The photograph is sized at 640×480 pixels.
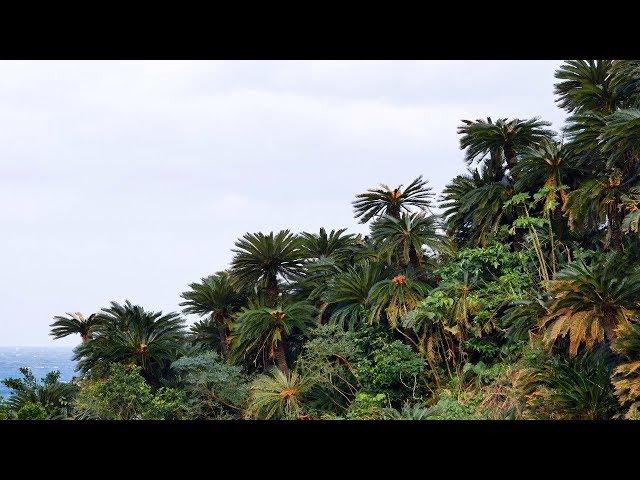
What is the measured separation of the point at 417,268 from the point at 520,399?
5499 millimetres

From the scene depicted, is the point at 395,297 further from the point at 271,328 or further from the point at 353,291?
the point at 271,328

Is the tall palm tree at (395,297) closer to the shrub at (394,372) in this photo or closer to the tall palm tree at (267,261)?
the shrub at (394,372)

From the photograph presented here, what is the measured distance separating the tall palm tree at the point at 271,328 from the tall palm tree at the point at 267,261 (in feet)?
2.88

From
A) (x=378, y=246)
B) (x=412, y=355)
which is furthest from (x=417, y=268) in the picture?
(x=412, y=355)

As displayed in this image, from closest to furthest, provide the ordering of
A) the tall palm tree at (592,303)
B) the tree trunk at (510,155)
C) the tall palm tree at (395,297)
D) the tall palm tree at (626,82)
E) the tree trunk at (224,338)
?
the tall palm tree at (592,303), the tall palm tree at (626,82), the tall palm tree at (395,297), the tree trunk at (510,155), the tree trunk at (224,338)

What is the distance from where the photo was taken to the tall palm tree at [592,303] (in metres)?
9.62

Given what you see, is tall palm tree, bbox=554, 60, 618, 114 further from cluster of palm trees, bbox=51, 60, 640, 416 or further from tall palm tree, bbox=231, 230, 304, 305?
tall palm tree, bbox=231, 230, 304, 305

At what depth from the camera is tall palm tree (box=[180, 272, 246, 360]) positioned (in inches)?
701

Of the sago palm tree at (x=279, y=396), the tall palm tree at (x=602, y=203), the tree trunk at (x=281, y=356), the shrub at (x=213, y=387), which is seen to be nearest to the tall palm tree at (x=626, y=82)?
the tall palm tree at (x=602, y=203)

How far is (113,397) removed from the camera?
50.1 ft

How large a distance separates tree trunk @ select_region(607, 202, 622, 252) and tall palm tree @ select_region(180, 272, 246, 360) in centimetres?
908
